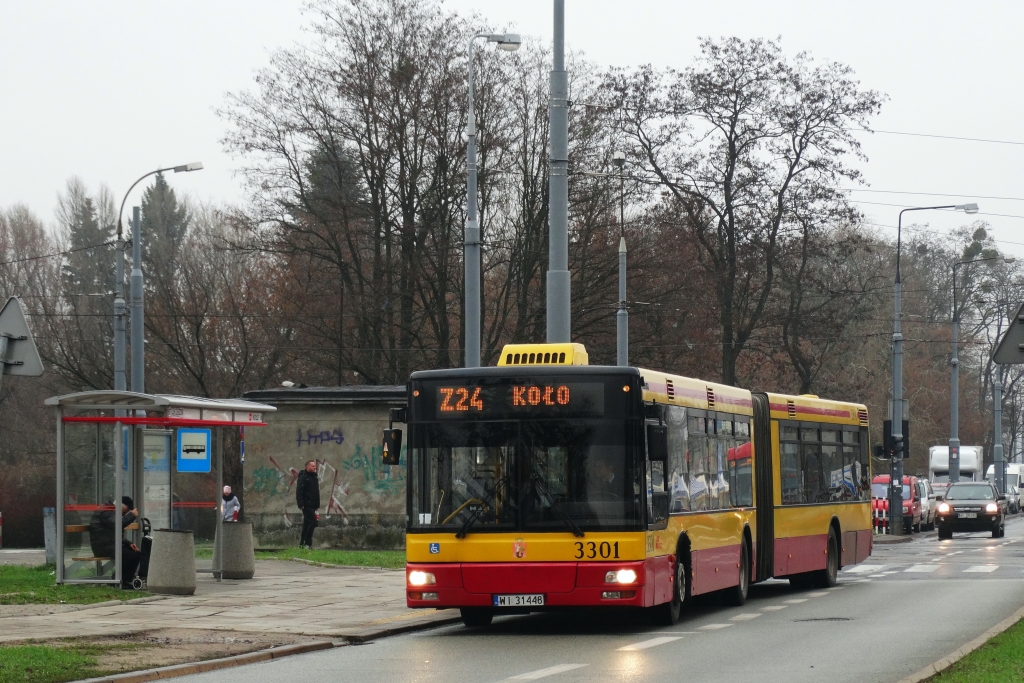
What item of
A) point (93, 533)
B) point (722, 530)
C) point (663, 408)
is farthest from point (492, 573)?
point (93, 533)

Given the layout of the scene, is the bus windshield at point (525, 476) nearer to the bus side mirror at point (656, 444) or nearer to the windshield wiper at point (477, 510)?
the windshield wiper at point (477, 510)

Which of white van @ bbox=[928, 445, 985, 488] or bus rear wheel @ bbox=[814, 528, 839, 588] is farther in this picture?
white van @ bbox=[928, 445, 985, 488]

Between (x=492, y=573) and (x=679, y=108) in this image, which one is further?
(x=679, y=108)

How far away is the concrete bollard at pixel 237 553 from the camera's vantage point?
23656mm

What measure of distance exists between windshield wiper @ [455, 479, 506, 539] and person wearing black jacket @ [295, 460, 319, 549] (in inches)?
625

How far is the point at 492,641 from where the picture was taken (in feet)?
51.3

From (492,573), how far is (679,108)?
3330 centimetres

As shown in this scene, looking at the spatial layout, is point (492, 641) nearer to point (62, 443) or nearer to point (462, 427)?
point (462, 427)

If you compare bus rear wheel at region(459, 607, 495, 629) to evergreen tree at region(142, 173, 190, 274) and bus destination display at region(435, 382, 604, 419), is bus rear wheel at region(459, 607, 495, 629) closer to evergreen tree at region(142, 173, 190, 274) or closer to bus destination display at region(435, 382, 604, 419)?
bus destination display at region(435, 382, 604, 419)

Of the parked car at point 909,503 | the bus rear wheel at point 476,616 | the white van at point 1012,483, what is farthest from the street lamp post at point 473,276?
the white van at point 1012,483

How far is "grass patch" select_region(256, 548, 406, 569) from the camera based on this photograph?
27.3 metres

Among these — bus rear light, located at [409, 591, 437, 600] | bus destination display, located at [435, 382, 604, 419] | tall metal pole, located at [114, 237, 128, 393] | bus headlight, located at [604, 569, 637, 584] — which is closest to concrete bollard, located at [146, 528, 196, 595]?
bus rear light, located at [409, 591, 437, 600]

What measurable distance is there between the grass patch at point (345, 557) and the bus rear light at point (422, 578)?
421 inches

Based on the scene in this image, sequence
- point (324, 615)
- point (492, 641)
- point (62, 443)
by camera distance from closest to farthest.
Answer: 1. point (492, 641)
2. point (324, 615)
3. point (62, 443)
